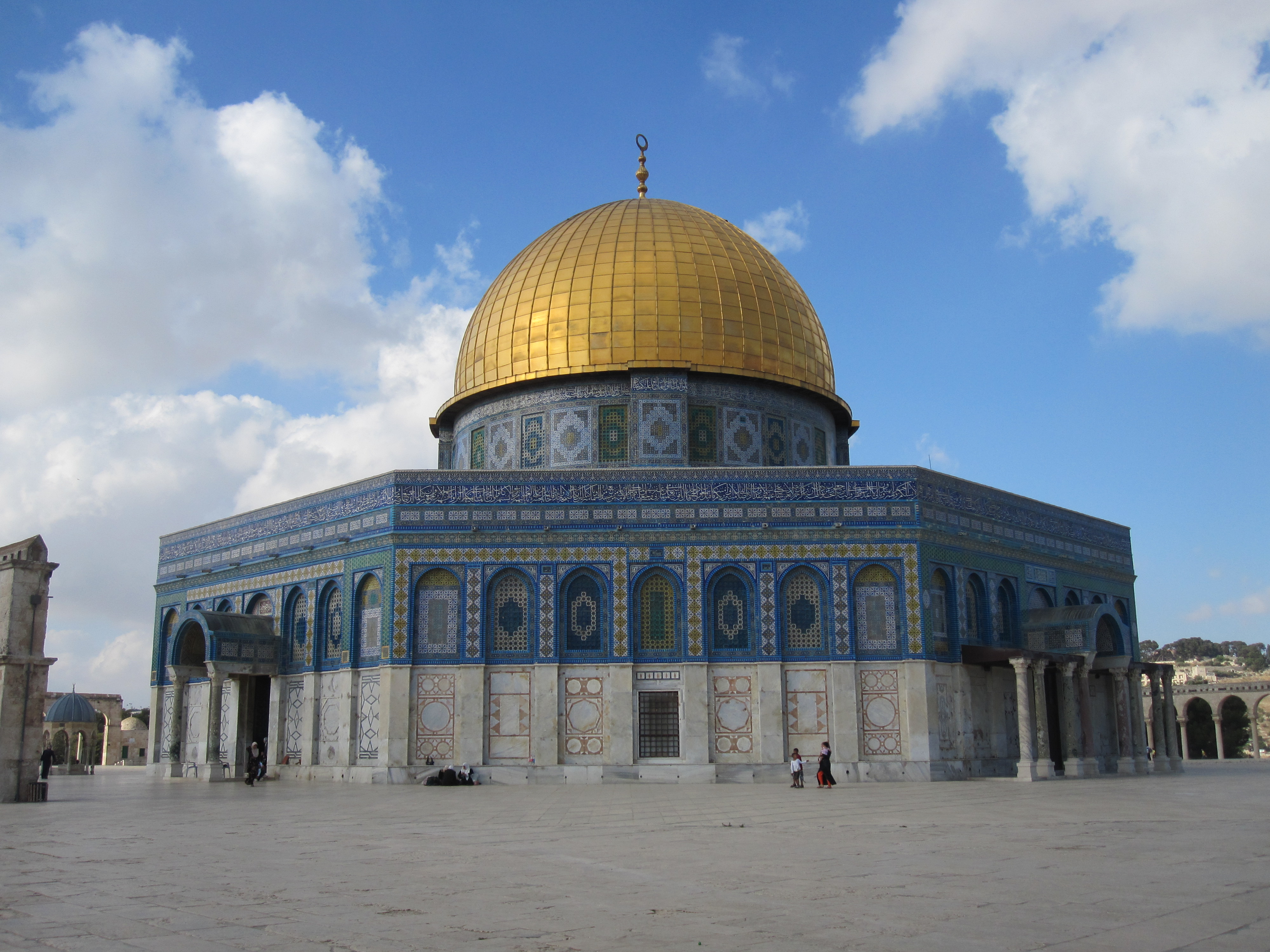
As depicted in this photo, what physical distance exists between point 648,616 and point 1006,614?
8.30 m

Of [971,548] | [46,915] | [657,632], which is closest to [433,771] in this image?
[657,632]

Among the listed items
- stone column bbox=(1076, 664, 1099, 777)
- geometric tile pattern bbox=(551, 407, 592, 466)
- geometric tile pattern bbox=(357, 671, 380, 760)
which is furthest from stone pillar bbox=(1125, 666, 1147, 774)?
geometric tile pattern bbox=(357, 671, 380, 760)

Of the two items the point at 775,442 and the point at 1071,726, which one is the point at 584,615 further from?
the point at 1071,726

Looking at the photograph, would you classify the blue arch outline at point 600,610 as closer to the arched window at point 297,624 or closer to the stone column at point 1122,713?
the arched window at point 297,624

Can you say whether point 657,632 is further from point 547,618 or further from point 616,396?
point 616,396

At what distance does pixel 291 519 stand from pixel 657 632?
346 inches

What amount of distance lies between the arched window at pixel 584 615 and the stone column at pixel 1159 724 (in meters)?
13.6

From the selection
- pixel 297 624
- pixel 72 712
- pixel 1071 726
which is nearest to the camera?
pixel 1071 726

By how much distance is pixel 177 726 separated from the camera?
1048 inches

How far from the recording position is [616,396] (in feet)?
85.7

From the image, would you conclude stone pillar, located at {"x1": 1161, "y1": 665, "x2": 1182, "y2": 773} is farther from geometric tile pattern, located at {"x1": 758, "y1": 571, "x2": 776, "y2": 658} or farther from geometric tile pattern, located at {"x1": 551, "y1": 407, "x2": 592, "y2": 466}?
geometric tile pattern, located at {"x1": 551, "y1": 407, "x2": 592, "y2": 466}

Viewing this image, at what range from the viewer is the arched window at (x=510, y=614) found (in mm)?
22438

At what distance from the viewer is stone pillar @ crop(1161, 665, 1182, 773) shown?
88.6ft

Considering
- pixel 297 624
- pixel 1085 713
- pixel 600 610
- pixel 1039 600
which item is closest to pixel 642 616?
pixel 600 610
